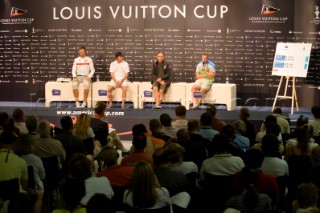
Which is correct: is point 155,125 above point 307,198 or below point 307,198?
above

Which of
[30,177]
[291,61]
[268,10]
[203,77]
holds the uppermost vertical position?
[268,10]

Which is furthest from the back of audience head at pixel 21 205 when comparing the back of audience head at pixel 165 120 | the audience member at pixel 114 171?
the back of audience head at pixel 165 120

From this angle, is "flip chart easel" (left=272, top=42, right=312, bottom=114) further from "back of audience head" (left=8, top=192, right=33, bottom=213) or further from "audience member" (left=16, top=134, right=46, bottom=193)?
"back of audience head" (left=8, top=192, right=33, bottom=213)

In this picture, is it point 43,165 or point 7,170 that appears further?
point 43,165

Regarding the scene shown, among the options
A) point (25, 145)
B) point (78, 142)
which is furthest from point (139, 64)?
point (25, 145)

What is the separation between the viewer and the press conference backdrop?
51.0 ft

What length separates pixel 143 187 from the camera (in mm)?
4957

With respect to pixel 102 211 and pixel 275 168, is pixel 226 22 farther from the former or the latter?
pixel 102 211

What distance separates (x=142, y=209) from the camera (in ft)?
16.5

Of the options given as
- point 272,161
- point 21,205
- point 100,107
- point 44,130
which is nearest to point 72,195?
point 21,205

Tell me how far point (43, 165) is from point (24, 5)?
10572mm

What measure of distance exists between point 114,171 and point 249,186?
4.57 ft

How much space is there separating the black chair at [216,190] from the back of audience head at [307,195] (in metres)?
1.44

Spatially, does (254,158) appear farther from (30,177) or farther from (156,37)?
(156,37)
